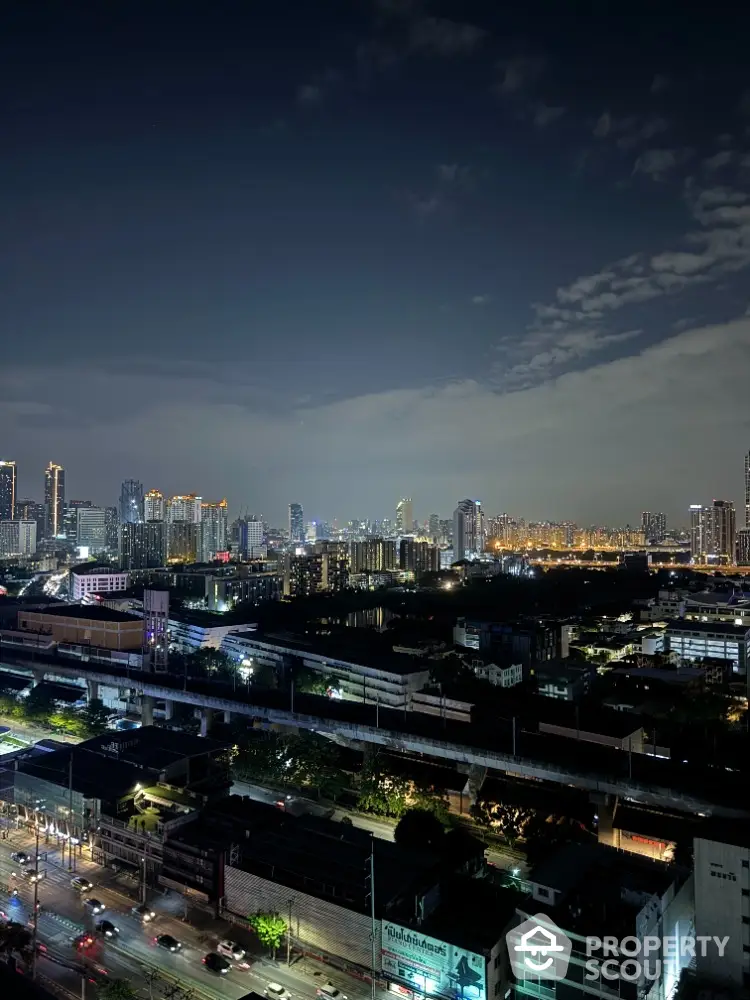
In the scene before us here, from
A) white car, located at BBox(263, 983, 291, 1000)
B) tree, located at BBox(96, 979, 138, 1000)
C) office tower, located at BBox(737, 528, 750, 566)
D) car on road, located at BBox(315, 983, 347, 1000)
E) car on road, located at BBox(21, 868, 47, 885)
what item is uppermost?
office tower, located at BBox(737, 528, 750, 566)

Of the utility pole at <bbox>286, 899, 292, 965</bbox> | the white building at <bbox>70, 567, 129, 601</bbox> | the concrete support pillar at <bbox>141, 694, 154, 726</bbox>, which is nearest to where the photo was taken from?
the utility pole at <bbox>286, 899, 292, 965</bbox>

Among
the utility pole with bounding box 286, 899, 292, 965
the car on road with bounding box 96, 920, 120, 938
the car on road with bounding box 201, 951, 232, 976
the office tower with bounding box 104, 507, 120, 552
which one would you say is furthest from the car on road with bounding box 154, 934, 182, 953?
the office tower with bounding box 104, 507, 120, 552

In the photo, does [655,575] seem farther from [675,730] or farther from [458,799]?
[458,799]

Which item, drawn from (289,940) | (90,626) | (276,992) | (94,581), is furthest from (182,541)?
(276,992)

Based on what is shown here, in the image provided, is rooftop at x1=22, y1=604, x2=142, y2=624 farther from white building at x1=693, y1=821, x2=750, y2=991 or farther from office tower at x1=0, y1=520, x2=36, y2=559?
office tower at x1=0, y1=520, x2=36, y2=559

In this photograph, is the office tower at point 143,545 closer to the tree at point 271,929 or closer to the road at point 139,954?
the road at point 139,954

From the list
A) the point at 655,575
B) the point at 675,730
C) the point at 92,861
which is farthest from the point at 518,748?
the point at 655,575

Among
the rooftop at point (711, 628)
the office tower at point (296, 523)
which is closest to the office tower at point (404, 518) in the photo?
the office tower at point (296, 523)
